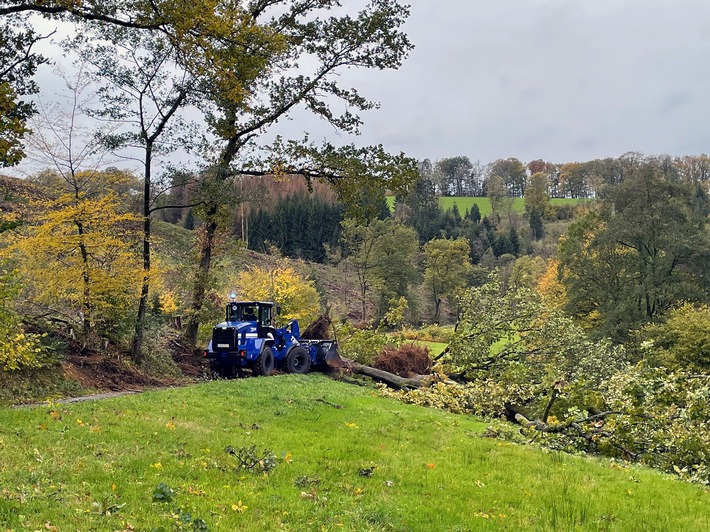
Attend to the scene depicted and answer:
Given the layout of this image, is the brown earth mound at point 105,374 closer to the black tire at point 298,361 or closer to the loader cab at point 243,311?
the loader cab at point 243,311

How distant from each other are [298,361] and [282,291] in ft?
50.8

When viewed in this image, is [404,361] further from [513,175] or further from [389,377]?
[513,175]

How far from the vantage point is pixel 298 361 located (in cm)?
1864

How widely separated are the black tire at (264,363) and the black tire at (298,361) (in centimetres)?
79

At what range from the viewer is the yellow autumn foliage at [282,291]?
108 ft

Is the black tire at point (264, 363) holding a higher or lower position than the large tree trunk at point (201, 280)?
lower

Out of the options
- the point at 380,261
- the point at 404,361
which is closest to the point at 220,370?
the point at 404,361

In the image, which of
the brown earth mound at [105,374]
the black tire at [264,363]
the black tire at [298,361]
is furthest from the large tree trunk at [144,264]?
the black tire at [298,361]

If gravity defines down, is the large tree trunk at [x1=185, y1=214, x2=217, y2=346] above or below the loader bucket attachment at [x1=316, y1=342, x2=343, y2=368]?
above

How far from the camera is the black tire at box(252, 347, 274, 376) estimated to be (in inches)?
674

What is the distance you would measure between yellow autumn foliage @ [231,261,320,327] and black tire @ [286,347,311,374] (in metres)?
12.1

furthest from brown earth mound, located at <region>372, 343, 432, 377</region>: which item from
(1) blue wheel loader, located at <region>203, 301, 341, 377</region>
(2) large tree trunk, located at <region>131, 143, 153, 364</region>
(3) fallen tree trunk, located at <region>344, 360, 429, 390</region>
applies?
(2) large tree trunk, located at <region>131, 143, 153, 364</region>

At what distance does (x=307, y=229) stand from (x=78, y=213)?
208 feet

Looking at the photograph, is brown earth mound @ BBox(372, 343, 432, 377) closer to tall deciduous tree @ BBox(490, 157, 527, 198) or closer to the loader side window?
the loader side window
